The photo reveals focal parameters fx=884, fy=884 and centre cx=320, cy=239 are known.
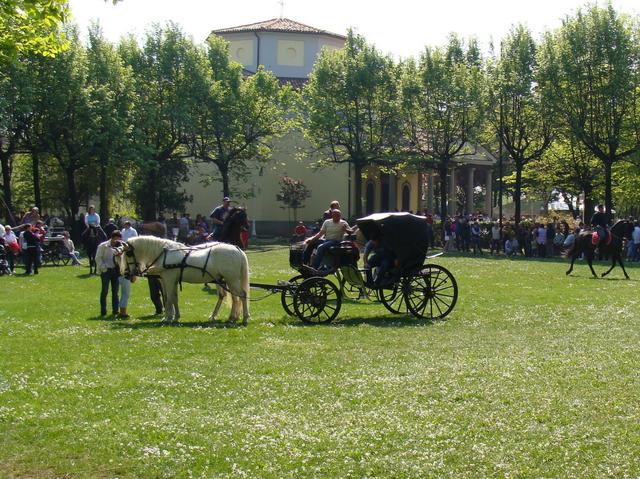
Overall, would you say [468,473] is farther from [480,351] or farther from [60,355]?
[60,355]

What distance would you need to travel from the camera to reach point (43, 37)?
1920cm

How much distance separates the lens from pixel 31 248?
94.5 feet

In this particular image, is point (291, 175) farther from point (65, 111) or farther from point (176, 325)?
point (176, 325)

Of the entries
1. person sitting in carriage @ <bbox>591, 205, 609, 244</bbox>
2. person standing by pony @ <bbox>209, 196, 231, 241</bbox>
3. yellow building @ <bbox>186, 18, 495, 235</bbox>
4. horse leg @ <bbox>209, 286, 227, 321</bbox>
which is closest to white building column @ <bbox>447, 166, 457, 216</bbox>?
yellow building @ <bbox>186, 18, 495, 235</bbox>

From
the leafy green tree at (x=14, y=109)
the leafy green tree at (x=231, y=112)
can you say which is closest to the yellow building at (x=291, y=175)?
the leafy green tree at (x=231, y=112)

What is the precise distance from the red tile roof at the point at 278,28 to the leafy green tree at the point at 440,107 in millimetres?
18193

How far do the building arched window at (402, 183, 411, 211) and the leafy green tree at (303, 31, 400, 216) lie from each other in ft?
60.0

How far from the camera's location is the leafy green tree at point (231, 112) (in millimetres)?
55031

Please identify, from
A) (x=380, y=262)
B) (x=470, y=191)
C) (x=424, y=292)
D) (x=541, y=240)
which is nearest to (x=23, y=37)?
(x=380, y=262)

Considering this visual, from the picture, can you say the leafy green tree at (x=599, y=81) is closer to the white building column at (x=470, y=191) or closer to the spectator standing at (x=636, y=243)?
the spectator standing at (x=636, y=243)

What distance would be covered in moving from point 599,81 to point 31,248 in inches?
1159

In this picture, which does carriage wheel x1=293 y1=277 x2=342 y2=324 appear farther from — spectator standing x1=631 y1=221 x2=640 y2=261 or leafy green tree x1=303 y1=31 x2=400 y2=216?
leafy green tree x1=303 y1=31 x2=400 y2=216

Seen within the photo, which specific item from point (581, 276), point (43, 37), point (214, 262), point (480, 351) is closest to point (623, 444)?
point (480, 351)

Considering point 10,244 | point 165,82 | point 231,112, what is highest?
Answer: point 165,82
